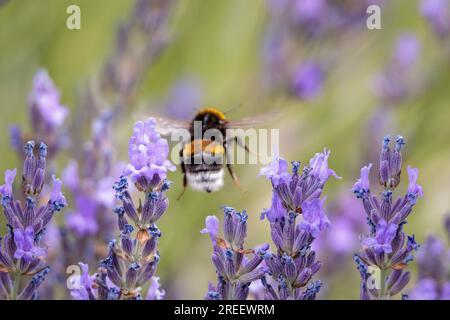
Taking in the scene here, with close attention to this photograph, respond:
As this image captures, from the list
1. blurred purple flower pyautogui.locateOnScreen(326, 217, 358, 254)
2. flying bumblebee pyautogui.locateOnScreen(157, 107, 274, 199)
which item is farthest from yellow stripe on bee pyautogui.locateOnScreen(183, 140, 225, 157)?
blurred purple flower pyautogui.locateOnScreen(326, 217, 358, 254)

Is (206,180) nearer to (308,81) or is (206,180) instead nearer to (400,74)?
(308,81)

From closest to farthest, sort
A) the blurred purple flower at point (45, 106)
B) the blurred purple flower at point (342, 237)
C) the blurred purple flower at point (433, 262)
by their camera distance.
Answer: the blurred purple flower at point (433, 262) < the blurred purple flower at point (45, 106) < the blurred purple flower at point (342, 237)

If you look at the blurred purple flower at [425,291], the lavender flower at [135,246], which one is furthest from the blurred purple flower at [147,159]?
the blurred purple flower at [425,291]

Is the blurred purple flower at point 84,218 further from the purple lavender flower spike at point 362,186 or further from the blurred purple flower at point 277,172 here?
the purple lavender flower spike at point 362,186

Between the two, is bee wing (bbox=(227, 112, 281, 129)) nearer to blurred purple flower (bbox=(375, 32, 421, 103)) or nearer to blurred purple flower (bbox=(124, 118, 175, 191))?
blurred purple flower (bbox=(124, 118, 175, 191))
